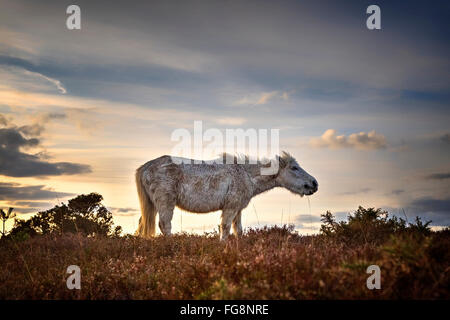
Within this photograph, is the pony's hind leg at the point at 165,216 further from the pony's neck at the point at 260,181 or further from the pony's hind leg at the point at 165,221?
the pony's neck at the point at 260,181

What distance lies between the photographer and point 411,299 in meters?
4.20

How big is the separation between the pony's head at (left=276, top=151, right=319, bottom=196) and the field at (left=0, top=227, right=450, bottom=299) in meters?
4.50

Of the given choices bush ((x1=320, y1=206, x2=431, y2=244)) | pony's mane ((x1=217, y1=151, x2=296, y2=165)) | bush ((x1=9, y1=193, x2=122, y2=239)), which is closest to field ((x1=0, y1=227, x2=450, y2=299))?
bush ((x1=320, y1=206, x2=431, y2=244))

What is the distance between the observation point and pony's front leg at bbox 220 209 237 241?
1049cm

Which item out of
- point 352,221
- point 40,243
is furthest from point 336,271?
point 40,243

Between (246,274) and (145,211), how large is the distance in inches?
283

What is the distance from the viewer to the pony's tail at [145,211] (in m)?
11.6

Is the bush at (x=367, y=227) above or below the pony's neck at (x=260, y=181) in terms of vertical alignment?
below

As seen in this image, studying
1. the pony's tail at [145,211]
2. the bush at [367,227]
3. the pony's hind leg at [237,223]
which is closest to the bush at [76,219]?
the pony's tail at [145,211]

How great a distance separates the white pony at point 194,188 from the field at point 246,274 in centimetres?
245

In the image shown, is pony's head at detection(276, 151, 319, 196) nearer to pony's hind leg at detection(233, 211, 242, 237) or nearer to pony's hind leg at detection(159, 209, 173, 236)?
pony's hind leg at detection(233, 211, 242, 237)

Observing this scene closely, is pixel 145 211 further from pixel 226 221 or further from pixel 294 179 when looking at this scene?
pixel 294 179

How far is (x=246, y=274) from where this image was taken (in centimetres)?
512

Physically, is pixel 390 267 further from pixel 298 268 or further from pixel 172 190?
pixel 172 190
